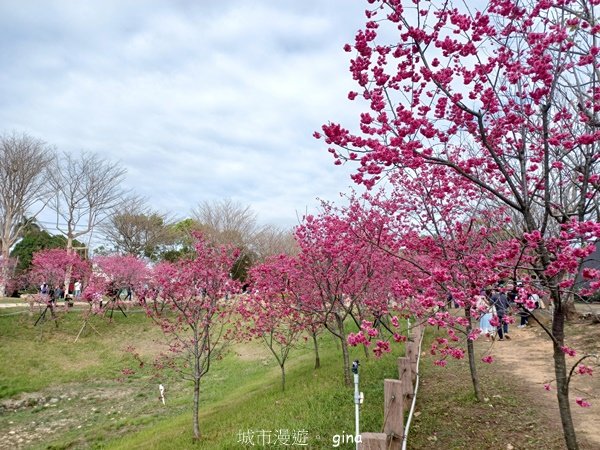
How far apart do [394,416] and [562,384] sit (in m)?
1.58

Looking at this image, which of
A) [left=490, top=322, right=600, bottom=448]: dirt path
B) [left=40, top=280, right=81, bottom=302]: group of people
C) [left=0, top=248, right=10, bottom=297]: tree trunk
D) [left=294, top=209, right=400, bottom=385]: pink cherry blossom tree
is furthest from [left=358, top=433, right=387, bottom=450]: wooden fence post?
[left=0, top=248, right=10, bottom=297]: tree trunk

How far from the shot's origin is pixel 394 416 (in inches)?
164

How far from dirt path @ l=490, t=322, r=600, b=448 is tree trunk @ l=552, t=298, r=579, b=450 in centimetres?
37

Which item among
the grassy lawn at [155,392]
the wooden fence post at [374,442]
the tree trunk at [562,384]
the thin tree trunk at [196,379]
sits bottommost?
the grassy lawn at [155,392]

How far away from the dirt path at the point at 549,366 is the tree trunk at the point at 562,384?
37 centimetres

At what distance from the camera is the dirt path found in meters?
6.05

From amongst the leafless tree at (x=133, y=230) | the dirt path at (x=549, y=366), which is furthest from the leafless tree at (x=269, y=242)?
the dirt path at (x=549, y=366)

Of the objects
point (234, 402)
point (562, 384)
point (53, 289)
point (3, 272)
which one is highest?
point (3, 272)

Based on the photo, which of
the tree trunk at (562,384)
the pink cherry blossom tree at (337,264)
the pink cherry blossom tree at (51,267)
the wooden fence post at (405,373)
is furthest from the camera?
the pink cherry blossom tree at (51,267)

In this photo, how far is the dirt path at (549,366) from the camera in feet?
19.9

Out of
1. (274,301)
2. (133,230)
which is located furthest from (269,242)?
(274,301)

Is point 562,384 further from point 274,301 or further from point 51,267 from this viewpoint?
point 51,267

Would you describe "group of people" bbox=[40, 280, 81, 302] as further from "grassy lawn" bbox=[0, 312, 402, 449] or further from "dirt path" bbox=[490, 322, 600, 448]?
"dirt path" bbox=[490, 322, 600, 448]

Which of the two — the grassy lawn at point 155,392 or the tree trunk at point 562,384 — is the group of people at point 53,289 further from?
the tree trunk at point 562,384
